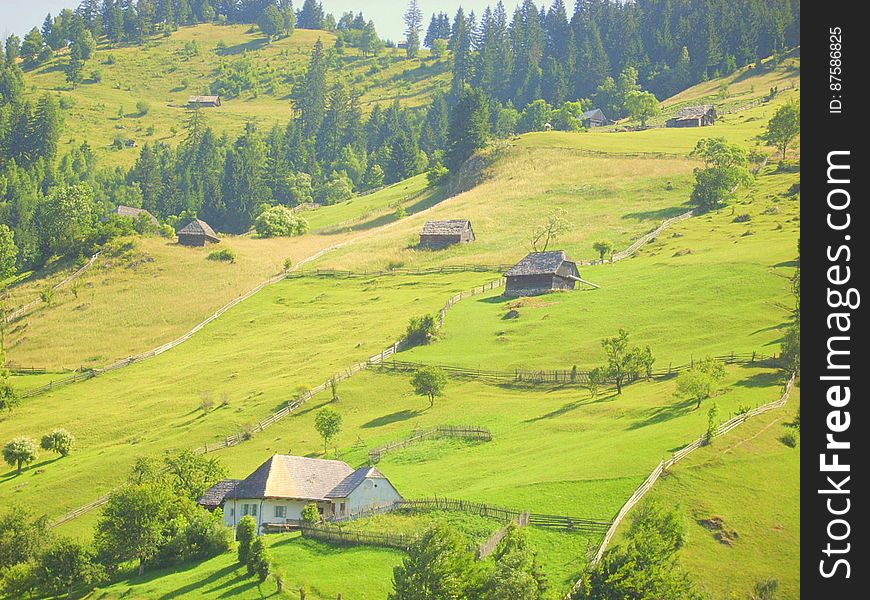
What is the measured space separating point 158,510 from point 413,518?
13.9 m

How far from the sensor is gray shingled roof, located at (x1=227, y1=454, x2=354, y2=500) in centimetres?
6062

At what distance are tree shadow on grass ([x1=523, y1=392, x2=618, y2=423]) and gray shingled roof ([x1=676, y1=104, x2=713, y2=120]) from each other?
122 metres

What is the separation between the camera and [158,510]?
5809cm

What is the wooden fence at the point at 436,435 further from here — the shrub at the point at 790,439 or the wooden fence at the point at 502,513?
the shrub at the point at 790,439

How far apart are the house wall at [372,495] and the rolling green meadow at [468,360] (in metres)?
2.09

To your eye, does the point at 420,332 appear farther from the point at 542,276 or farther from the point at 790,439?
the point at 790,439

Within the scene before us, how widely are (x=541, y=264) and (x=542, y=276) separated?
205 cm

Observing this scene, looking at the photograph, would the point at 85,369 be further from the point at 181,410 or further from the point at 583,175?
the point at 583,175

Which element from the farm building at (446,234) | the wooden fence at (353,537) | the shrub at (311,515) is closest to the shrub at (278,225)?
the farm building at (446,234)

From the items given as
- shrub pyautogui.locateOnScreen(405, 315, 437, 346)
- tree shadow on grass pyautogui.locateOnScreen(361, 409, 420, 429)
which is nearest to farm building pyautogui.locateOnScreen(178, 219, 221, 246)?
shrub pyautogui.locateOnScreen(405, 315, 437, 346)

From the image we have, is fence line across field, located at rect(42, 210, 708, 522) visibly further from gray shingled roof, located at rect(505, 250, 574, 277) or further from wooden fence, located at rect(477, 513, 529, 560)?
wooden fence, located at rect(477, 513, 529, 560)

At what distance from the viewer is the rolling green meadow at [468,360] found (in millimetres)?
51906

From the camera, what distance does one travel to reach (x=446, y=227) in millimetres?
131125

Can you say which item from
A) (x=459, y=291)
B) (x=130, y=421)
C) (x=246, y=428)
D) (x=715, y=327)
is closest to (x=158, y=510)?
(x=246, y=428)
